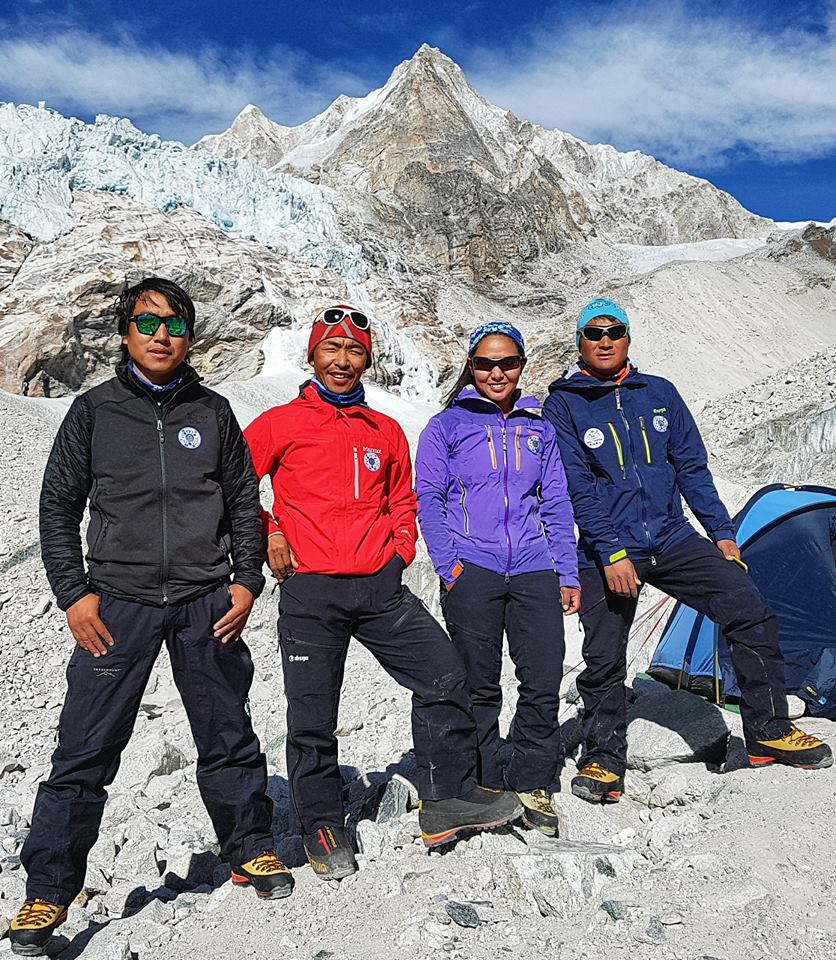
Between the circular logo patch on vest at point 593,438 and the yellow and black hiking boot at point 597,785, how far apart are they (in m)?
1.60

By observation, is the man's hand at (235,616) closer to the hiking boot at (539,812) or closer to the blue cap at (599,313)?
the hiking boot at (539,812)

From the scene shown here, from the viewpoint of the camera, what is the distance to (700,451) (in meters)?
3.85

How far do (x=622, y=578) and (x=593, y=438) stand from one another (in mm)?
702

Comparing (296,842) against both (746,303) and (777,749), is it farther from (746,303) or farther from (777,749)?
(746,303)

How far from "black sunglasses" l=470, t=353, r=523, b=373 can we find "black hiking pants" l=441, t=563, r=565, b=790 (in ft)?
3.12

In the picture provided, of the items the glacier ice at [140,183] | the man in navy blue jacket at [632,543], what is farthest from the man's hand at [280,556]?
the glacier ice at [140,183]

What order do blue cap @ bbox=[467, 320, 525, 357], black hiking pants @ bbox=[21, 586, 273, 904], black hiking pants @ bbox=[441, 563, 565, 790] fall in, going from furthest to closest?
1. blue cap @ bbox=[467, 320, 525, 357]
2. black hiking pants @ bbox=[441, 563, 565, 790]
3. black hiking pants @ bbox=[21, 586, 273, 904]

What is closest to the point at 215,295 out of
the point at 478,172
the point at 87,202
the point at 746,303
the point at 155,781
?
the point at 87,202

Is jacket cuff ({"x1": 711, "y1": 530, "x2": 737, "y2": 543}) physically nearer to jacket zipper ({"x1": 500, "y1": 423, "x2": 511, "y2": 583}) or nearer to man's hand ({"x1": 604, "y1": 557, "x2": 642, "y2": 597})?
man's hand ({"x1": 604, "y1": 557, "x2": 642, "y2": 597})

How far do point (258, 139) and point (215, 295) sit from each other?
74.3 meters

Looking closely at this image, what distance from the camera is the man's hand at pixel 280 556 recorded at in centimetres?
320

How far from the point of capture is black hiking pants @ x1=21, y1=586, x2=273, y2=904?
2717 mm

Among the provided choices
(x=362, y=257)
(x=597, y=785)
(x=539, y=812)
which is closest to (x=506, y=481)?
(x=539, y=812)

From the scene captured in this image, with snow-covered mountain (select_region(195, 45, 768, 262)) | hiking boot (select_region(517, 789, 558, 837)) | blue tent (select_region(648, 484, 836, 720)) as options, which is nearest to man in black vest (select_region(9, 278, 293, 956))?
hiking boot (select_region(517, 789, 558, 837))
